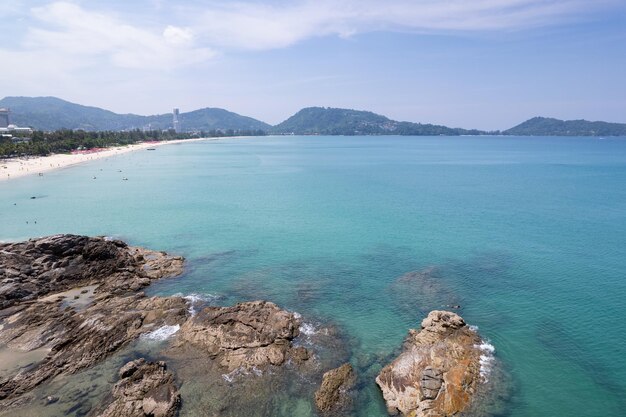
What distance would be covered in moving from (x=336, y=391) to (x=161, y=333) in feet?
40.3

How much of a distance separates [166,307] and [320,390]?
1384 centimetres

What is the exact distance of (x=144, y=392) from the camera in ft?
62.4

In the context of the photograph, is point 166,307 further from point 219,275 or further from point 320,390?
point 320,390

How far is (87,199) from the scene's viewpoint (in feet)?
222

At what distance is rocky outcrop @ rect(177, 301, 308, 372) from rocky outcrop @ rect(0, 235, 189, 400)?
2434mm

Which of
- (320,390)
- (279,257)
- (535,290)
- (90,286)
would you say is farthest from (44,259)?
(535,290)

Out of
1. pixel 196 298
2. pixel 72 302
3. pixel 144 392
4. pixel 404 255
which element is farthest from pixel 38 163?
pixel 144 392

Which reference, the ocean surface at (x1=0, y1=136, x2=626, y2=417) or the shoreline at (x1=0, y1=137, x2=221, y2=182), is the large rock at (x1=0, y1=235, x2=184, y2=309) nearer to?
the ocean surface at (x1=0, y1=136, x2=626, y2=417)

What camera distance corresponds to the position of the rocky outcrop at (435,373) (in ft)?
60.5

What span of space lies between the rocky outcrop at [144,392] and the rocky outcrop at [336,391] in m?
7.02

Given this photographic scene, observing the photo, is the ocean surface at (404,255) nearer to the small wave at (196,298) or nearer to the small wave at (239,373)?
the small wave at (196,298)

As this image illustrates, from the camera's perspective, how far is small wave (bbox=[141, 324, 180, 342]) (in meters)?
24.2

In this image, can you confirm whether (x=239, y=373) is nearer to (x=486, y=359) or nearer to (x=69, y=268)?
(x=486, y=359)

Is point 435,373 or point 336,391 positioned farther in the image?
point 435,373
